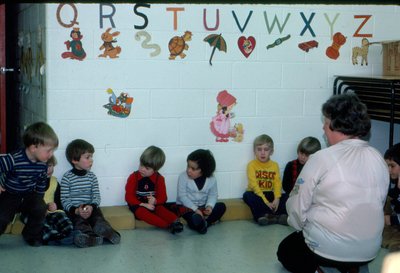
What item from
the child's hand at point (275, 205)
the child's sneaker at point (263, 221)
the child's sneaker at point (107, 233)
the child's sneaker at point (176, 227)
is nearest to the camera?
the child's sneaker at point (107, 233)

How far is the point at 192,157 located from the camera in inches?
175

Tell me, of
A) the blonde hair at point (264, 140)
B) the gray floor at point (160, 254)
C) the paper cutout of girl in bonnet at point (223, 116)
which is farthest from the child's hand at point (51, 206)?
the blonde hair at point (264, 140)


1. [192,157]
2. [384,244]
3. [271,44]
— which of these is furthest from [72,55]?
[384,244]

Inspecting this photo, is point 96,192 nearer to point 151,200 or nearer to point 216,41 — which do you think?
point 151,200

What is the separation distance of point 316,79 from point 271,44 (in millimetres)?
561

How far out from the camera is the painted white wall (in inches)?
169

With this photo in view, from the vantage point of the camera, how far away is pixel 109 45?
171 inches

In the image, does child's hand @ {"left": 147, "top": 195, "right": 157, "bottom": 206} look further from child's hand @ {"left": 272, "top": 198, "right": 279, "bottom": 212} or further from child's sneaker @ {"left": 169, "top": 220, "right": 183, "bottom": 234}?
child's hand @ {"left": 272, "top": 198, "right": 279, "bottom": 212}

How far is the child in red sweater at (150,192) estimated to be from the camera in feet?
14.2

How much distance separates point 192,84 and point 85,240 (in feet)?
5.27

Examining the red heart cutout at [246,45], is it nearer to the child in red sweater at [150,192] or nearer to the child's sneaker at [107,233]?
the child in red sweater at [150,192]

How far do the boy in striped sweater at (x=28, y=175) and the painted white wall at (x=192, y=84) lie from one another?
22.5 inches

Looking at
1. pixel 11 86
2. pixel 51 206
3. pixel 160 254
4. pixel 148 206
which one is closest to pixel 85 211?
pixel 51 206

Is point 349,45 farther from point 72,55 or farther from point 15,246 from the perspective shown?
point 15,246
